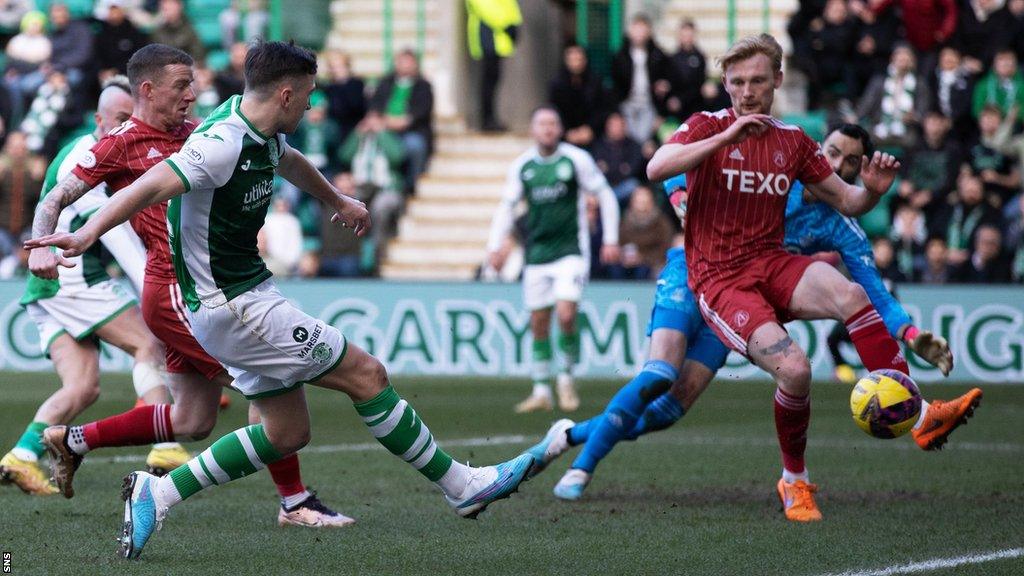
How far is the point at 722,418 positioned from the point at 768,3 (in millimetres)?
8848

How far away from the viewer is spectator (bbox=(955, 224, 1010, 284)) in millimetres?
16172

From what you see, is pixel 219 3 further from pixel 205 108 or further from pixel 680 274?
pixel 680 274

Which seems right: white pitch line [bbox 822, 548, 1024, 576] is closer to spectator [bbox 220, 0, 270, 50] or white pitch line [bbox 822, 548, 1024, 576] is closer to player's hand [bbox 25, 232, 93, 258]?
player's hand [bbox 25, 232, 93, 258]

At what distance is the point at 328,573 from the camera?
20.4 feet

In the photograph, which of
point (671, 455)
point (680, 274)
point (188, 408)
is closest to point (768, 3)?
point (671, 455)

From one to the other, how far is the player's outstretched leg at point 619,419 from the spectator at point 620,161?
10.1 metres

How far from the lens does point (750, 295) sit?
24.6 feet

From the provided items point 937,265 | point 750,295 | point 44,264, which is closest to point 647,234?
point 937,265

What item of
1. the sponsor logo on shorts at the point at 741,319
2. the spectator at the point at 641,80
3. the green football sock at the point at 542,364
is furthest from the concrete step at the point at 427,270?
the sponsor logo on shorts at the point at 741,319

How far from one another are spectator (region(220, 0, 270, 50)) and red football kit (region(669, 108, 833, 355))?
1563cm

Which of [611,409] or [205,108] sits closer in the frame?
[611,409]

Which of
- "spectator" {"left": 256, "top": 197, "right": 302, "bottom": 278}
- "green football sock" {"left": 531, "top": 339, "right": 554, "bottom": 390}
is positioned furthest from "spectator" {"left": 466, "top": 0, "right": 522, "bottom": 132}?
"green football sock" {"left": 531, "top": 339, "right": 554, "bottom": 390}

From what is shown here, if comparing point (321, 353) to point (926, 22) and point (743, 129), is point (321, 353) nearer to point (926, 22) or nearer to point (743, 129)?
point (743, 129)

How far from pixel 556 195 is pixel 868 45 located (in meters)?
6.02
